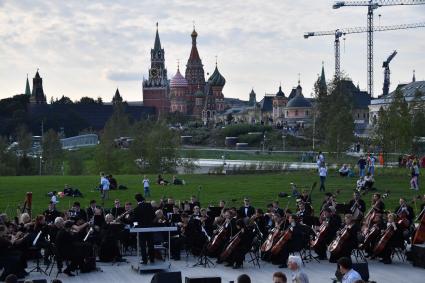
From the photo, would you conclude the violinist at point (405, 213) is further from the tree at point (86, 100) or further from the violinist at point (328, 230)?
the tree at point (86, 100)

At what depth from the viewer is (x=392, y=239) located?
2019 centimetres

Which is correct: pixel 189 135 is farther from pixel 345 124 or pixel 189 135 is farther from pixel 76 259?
pixel 76 259

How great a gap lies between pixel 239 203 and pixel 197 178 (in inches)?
524

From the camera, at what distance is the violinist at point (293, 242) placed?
19797mm

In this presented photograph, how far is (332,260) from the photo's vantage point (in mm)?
20578

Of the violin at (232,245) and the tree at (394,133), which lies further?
the tree at (394,133)

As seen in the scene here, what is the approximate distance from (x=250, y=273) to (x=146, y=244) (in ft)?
9.26

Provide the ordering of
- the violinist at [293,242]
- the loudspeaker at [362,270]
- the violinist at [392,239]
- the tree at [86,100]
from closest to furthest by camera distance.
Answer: the loudspeaker at [362,270] → the violinist at [293,242] → the violinist at [392,239] → the tree at [86,100]

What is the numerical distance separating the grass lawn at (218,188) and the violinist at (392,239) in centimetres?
1111

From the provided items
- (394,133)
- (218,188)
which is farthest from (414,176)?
(394,133)

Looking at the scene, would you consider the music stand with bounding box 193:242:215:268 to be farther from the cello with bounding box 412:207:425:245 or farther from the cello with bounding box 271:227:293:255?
the cello with bounding box 412:207:425:245

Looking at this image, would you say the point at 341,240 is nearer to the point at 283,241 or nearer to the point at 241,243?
the point at 283,241

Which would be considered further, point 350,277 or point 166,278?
point 166,278

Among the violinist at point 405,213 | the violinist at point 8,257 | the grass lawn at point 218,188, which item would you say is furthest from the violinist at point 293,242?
the grass lawn at point 218,188
